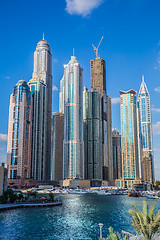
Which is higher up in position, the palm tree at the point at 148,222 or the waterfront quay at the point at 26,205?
the palm tree at the point at 148,222

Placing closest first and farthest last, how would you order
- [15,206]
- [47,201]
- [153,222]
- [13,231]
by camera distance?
1. [153,222]
2. [13,231]
3. [15,206]
4. [47,201]

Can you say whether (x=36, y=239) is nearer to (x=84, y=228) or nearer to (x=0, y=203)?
(x=84, y=228)

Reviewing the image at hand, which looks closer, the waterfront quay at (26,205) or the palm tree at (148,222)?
the palm tree at (148,222)

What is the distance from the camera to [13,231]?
250 ft

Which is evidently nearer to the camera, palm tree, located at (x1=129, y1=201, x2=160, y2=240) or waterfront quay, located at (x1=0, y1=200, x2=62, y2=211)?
palm tree, located at (x1=129, y1=201, x2=160, y2=240)

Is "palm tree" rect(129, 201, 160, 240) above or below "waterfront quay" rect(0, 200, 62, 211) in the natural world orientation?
above

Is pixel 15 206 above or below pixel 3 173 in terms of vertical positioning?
below

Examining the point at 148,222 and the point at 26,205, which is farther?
the point at 26,205

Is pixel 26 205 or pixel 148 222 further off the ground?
pixel 148 222

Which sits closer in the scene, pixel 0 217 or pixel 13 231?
pixel 13 231

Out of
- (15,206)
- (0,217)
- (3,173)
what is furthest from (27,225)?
(3,173)

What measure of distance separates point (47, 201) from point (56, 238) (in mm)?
76752

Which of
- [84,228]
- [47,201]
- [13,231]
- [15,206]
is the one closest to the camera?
[13,231]

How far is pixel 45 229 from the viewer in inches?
3164
